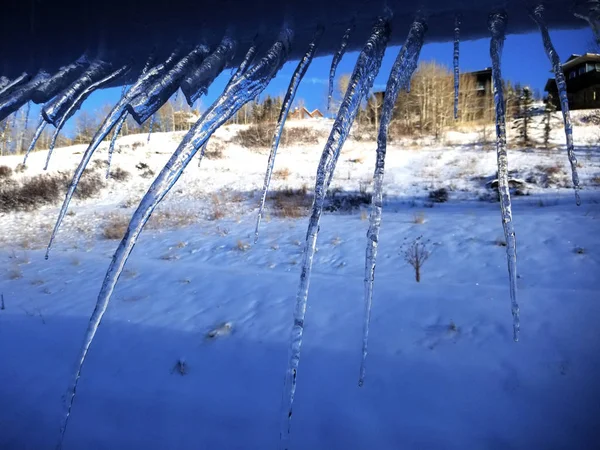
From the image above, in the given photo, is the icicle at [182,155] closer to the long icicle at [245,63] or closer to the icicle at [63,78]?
the long icicle at [245,63]

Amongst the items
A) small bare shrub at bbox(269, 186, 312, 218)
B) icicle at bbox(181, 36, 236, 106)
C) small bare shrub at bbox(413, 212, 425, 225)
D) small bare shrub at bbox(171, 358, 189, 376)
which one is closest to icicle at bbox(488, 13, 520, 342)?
icicle at bbox(181, 36, 236, 106)

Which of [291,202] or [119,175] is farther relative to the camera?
[119,175]

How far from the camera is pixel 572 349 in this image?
3.50m

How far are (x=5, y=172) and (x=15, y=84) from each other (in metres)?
21.4

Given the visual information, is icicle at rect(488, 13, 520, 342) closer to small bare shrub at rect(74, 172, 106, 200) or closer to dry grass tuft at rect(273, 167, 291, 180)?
dry grass tuft at rect(273, 167, 291, 180)

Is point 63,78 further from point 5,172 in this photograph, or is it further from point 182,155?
point 5,172

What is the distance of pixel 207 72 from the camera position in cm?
84

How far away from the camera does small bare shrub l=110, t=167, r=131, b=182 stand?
684 inches

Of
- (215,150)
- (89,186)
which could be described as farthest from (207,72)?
(215,150)

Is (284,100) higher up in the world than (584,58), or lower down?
lower down

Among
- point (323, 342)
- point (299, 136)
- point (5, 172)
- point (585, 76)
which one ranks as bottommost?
point (323, 342)

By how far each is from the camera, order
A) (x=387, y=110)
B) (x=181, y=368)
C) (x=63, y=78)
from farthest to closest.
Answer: (x=181, y=368) < (x=63, y=78) < (x=387, y=110)

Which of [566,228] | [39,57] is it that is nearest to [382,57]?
[39,57]

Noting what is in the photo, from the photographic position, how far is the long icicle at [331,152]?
0.67 m
